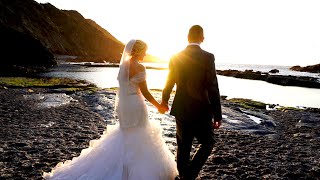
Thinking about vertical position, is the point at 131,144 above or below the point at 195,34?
below

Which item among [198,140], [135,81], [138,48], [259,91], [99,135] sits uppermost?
[138,48]

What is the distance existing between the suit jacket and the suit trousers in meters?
0.13

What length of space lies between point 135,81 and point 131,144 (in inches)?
49.6

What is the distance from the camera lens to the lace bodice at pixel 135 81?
24.4ft

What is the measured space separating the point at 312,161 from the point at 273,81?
82909 millimetres

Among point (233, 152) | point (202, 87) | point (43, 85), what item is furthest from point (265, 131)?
point (43, 85)

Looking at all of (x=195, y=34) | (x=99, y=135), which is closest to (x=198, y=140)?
(x=195, y=34)

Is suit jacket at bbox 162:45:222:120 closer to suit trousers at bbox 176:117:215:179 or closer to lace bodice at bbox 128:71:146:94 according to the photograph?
suit trousers at bbox 176:117:215:179

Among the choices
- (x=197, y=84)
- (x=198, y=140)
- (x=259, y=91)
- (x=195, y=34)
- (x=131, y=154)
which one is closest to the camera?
(x=197, y=84)

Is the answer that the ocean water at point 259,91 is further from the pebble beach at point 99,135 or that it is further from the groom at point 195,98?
the groom at point 195,98

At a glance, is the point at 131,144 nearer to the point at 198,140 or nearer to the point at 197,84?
the point at 198,140

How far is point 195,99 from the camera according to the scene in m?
6.92

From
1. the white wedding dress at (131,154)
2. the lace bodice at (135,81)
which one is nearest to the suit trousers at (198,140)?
the white wedding dress at (131,154)

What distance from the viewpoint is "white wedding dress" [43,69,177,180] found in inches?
285
